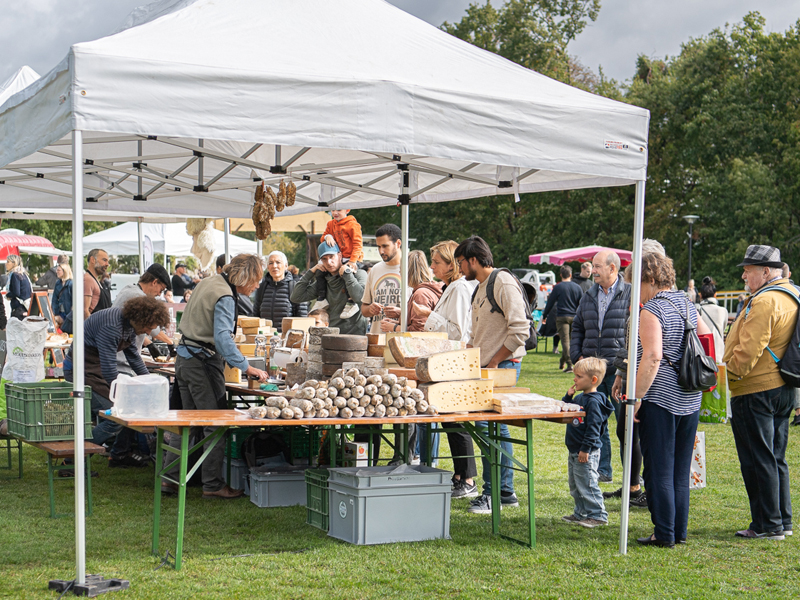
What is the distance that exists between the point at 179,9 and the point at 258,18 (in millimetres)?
466

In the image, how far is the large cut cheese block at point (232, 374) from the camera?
608cm

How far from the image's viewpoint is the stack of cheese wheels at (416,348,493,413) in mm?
4742

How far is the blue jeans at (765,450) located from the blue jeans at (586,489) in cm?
90

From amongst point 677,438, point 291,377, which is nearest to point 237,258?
point 291,377

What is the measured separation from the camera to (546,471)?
7289 millimetres

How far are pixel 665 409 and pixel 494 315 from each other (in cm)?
128

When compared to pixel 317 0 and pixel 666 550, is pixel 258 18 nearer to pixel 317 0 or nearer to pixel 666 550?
pixel 317 0

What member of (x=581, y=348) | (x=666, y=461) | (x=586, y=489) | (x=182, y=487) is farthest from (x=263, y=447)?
(x=666, y=461)

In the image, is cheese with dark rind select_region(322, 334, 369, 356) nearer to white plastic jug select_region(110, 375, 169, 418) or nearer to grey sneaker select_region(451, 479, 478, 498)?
white plastic jug select_region(110, 375, 169, 418)

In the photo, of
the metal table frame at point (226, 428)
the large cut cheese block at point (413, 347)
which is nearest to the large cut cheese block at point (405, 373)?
the large cut cheese block at point (413, 347)

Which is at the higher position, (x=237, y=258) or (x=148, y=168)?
(x=148, y=168)

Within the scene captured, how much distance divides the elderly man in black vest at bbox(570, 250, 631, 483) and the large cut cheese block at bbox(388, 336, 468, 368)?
5.32 ft

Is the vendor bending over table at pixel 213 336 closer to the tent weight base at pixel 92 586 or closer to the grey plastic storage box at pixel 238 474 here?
the grey plastic storage box at pixel 238 474

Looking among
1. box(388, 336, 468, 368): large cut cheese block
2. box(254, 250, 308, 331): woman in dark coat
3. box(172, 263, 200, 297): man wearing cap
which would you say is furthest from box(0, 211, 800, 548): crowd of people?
box(172, 263, 200, 297): man wearing cap
